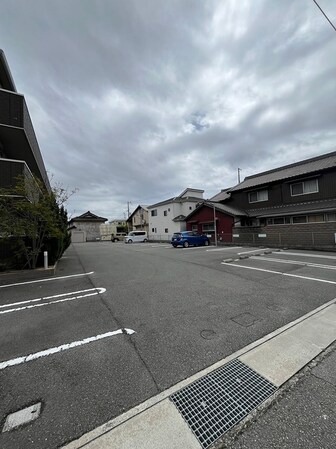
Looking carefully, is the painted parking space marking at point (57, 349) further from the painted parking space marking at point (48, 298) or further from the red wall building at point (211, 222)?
the red wall building at point (211, 222)

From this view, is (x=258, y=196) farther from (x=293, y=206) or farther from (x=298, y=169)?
(x=298, y=169)

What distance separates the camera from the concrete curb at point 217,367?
1.56 metres

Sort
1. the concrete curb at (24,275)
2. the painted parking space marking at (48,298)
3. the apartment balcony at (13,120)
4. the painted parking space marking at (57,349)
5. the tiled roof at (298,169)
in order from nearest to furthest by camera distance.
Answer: the painted parking space marking at (57,349), the painted parking space marking at (48,298), the concrete curb at (24,275), the apartment balcony at (13,120), the tiled roof at (298,169)

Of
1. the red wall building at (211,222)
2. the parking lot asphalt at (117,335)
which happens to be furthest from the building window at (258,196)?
the parking lot asphalt at (117,335)

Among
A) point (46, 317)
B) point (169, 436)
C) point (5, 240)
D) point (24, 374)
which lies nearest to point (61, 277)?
point (5, 240)

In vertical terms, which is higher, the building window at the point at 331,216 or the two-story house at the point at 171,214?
the two-story house at the point at 171,214

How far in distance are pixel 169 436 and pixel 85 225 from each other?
45.6 metres

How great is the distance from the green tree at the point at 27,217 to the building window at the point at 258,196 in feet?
59.1

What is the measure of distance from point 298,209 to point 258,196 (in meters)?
4.61

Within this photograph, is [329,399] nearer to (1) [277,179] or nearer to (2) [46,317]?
(2) [46,317]

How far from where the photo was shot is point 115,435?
1.61 m

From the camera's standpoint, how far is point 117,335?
10.4ft

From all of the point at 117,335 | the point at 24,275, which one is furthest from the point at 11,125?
the point at 117,335

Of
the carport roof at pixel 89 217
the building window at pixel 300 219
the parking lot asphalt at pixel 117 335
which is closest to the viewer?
the parking lot asphalt at pixel 117 335
